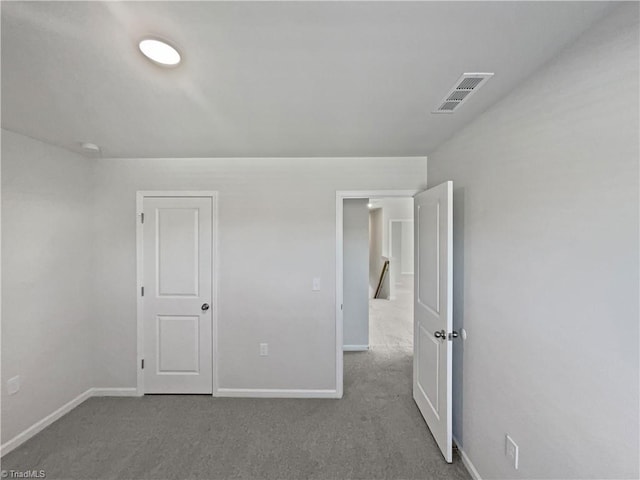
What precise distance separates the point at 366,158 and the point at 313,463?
2657 millimetres

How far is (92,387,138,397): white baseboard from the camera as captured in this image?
291 cm

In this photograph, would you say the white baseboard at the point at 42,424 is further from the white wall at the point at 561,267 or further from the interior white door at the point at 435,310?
the white wall at the point at 561,267

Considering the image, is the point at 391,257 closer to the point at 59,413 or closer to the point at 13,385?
the point at 59,413

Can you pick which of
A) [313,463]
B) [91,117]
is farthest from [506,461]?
[91,117]

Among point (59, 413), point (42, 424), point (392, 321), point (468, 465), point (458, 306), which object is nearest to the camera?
point (468, 465)

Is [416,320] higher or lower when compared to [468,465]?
higher

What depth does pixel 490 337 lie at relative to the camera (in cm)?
174

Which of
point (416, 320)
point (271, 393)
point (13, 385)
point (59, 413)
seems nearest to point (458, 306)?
point (416, 320)

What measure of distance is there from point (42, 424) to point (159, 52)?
314 centimetres

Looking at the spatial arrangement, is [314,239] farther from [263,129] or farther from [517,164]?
[517,164]

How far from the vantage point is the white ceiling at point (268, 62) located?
98cm

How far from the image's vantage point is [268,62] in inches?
49.7

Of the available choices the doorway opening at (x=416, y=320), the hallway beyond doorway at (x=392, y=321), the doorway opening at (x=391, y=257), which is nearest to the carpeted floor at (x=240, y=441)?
the doorway opening at (x=416, y=320)

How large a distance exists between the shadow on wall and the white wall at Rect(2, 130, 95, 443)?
11.3 feet
